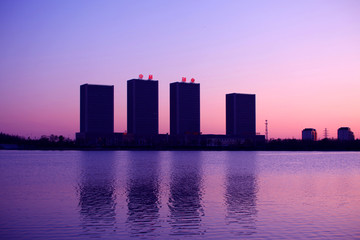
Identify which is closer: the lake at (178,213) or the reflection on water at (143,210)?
the lake at (178,213)

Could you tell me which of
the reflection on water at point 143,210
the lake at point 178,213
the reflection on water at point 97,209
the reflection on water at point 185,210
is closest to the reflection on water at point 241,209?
the lake at point 178,213

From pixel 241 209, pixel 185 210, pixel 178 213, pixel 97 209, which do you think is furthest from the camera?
pixel 241 209

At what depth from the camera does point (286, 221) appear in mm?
25312

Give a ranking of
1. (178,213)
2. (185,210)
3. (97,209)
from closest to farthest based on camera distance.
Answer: (178,213)
(185,210)
(97,209)

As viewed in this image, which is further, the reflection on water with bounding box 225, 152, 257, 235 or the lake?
the reflection on water with bounding box 225, 152, 257, 235

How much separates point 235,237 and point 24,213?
15.6 metres

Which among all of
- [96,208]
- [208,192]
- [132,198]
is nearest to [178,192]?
[208,192]

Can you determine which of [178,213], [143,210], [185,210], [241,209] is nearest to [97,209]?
[143,210]

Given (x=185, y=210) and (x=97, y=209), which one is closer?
(x=185, y=210)

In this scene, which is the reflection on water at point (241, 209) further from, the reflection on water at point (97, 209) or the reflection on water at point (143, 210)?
the reflection on water at point (97, 209)

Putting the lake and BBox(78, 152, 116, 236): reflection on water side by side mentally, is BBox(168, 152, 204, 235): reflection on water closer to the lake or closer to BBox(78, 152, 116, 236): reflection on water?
the lake

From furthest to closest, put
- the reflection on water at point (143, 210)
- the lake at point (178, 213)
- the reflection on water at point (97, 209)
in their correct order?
the reflection on water at point (97, 209), the reflection on water at point (143, 210), the lake at point (178, 213)

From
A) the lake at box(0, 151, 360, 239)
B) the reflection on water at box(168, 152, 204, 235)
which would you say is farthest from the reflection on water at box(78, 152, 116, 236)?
the reflection on water at box(168, 152, 204, 235)

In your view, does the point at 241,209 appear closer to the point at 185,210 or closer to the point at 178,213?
the point at 185,210
